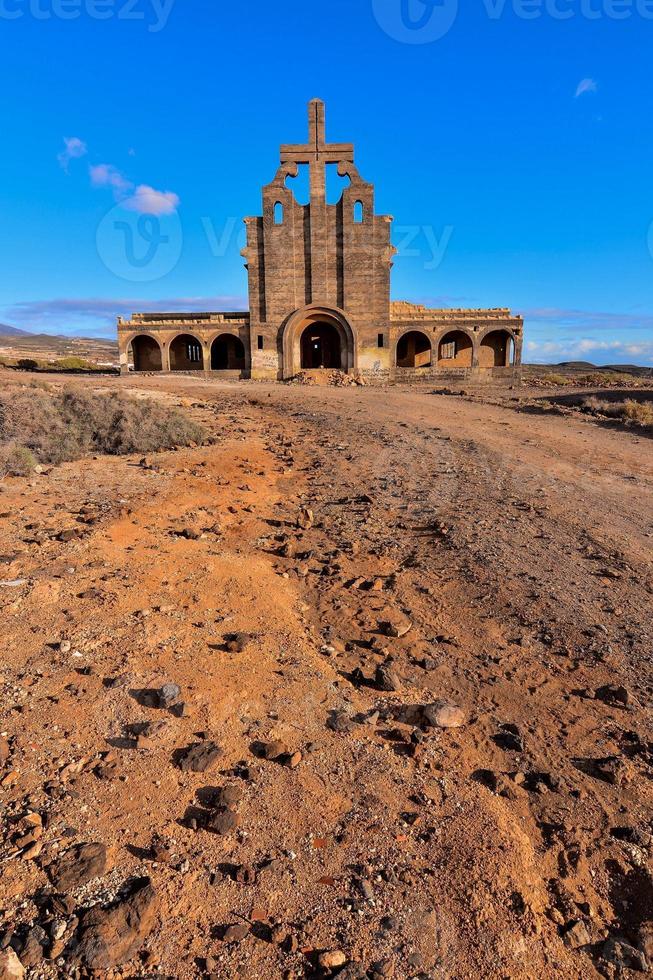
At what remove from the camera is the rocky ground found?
2.29 m

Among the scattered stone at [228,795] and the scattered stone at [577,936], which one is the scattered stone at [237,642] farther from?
the scattered stone at [577,936]

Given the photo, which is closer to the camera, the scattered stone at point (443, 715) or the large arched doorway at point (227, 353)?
the scattered stone at point (443, 715)

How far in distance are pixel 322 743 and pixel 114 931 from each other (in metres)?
1.39

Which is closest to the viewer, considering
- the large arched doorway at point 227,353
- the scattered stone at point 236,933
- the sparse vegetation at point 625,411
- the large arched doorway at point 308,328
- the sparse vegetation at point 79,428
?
the scattered stone at point 236,933

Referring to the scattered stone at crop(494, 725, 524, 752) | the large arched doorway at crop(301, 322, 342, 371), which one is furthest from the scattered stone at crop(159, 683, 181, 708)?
the large arched doorway at crop(301, 322, 342, 371)

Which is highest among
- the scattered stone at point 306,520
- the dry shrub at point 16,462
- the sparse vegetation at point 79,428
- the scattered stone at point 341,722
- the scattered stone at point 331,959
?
the sparse vegetation at point 79,428

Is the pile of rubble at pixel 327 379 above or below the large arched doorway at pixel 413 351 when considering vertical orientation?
below

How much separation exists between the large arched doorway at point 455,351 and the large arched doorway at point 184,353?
48.1 feet

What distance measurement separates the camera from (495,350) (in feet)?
113

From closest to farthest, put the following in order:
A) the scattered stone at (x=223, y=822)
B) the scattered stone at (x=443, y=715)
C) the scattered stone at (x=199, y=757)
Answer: the scattered stone at (x=223, y=822) → the scattered stone at (x=199, y=757) → the scattered stone at (x=443, y=715)

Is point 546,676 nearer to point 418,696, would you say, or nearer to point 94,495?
point 418,696

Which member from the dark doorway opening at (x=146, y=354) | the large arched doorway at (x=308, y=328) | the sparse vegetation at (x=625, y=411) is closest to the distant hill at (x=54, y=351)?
the dark doorway opening at (x=146, y=354)

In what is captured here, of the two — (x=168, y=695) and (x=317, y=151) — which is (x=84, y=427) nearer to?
(x=168, y=695)

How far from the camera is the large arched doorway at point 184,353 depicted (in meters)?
34.4
